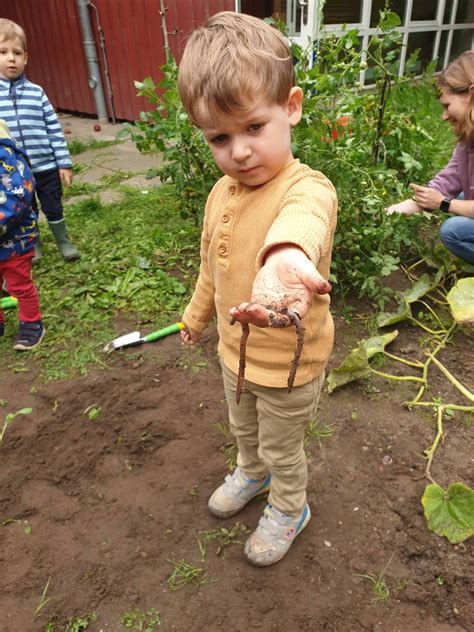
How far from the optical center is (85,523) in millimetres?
1824

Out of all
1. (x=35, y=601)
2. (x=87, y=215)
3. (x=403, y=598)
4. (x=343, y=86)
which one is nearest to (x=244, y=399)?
(x=403, y=598)

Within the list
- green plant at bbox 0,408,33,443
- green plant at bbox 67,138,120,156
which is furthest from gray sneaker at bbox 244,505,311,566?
green plant at bbox 67,138,120,156

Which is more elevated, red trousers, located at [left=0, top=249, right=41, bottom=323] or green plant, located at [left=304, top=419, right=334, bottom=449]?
red trousers, located at [left=0, top=249, right=41, bottom=323]

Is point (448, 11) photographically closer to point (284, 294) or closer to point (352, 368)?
point (352, 368)

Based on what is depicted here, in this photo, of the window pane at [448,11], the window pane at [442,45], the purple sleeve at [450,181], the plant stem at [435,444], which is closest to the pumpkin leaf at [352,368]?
the plant stem at [435,444]

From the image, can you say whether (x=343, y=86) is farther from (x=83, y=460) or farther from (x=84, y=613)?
(x=84, y=613)

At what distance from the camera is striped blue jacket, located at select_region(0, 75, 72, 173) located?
3189mm

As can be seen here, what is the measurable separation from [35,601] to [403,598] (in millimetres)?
1140

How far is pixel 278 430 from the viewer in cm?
147

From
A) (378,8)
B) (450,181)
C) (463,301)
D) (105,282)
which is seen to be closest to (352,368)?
(463,301)

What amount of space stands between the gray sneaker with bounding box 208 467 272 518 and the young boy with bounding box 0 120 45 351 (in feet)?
4.93

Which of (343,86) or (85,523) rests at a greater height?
(343,86)

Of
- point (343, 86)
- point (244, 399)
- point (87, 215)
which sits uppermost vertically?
point (343, 86)

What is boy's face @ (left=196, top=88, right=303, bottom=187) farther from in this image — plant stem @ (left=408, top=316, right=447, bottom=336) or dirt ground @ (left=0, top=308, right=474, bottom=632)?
plant stem @ (left=408, top=316, right=447, bottom=336)
